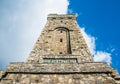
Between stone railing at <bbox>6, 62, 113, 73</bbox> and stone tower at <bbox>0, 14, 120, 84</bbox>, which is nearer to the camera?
stone tower at <bbox>0, 14, 120, 84</bbox>

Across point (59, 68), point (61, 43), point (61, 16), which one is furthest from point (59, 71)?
point (61, 16)

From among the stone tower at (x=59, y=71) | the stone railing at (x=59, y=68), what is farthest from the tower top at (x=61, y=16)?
the stone railing at (x=59, y=68)

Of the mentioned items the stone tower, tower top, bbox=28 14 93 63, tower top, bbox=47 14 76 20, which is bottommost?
the stone tower

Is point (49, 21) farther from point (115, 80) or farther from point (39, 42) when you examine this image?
point (115, 80)

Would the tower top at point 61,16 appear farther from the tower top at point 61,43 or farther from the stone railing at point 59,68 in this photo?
the stone railing at point 59,68

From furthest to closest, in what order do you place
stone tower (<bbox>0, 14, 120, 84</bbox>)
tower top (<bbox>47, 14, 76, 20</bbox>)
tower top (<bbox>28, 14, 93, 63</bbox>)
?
tower top (<bbox>47, 14, 76, 20</bbox>) → tower top (<bbox>28, 14, 93, 63</bbox>) → stone tower (<bbox>0, 14, 120, 84</bbox>)

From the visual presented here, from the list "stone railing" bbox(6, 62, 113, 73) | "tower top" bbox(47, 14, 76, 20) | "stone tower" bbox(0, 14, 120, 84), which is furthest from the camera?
"tower top" bbox(47, 14, 76, 20)

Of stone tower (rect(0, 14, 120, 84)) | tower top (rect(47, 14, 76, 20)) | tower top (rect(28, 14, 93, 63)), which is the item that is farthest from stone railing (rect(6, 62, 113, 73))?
tower top (rect(47, 14, 76, 20))

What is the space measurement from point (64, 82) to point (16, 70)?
347 cm

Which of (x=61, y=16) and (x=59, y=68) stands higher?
(x=61, y=16)

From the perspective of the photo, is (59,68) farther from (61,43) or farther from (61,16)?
(61,16)

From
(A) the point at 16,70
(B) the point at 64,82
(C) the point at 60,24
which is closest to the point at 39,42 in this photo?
(C) the point at 60,24

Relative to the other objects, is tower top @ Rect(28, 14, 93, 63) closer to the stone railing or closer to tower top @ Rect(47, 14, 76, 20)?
tower top @ Rect(47, 14, 76, 20)

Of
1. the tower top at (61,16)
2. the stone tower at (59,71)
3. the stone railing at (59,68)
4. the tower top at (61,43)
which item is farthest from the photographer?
the tower top at (61,16)
